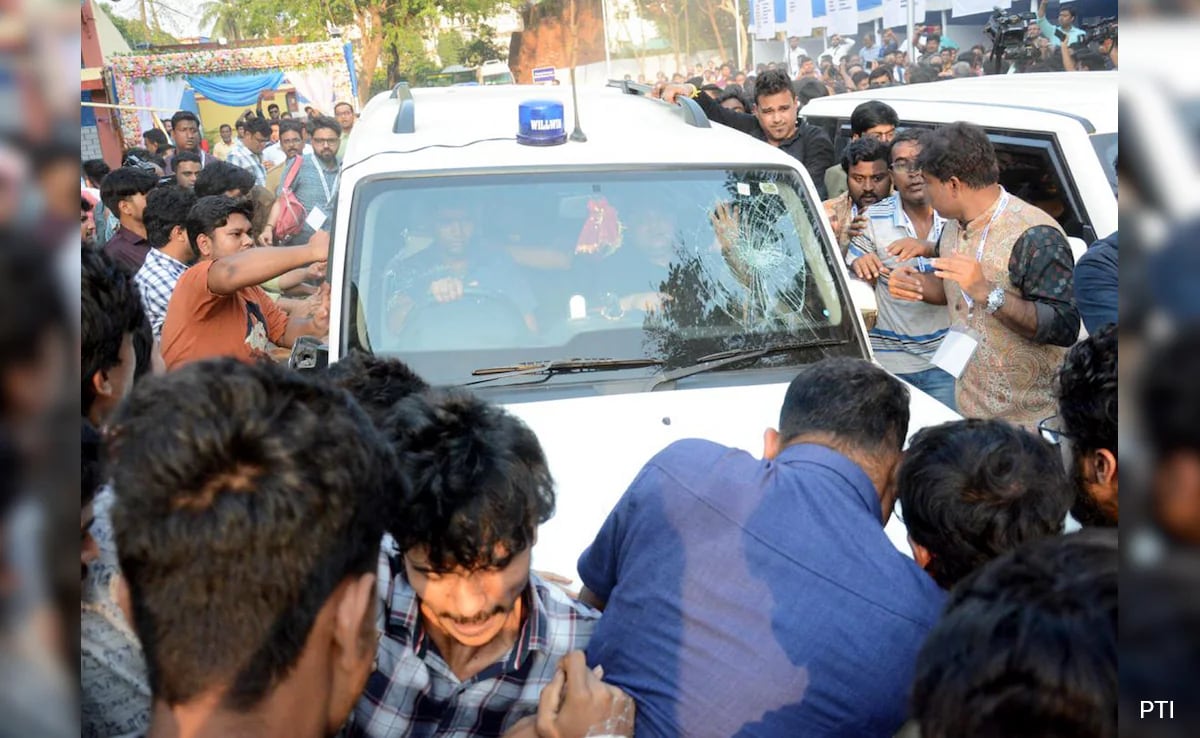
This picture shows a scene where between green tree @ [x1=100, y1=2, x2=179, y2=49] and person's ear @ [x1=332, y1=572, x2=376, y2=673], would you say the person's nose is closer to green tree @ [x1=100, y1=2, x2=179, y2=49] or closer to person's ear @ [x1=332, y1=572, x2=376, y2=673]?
person's ear @ [x1=332, y1=572, x2=376, y2=673]

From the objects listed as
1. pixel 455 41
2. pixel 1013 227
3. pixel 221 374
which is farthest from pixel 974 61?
pixel 221 374

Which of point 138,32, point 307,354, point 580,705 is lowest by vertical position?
point 580,705

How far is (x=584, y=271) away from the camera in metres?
3.28

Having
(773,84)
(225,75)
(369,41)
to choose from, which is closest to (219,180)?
(773,84)

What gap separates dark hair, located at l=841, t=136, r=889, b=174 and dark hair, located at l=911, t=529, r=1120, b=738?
4.52 meters

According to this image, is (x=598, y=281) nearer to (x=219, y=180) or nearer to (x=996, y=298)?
(x=996, y=298)

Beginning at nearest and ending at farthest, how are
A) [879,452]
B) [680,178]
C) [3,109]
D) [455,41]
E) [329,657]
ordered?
1. [3,109]
2. [329,657]
3. [879,452]
4. [680,178]
5. [455,41]

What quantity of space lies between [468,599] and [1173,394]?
146 cm

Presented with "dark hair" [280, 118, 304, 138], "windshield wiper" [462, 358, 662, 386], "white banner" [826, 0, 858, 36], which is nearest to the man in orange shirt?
"windshield wiper" [462, 358, 662, 386]

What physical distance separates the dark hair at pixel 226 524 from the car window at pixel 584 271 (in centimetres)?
186

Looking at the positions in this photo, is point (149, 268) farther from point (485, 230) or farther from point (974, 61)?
point (974, 61)

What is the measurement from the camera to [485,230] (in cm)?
328

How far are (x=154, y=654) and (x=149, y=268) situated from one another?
382 cm

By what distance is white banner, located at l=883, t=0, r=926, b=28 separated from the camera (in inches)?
653
